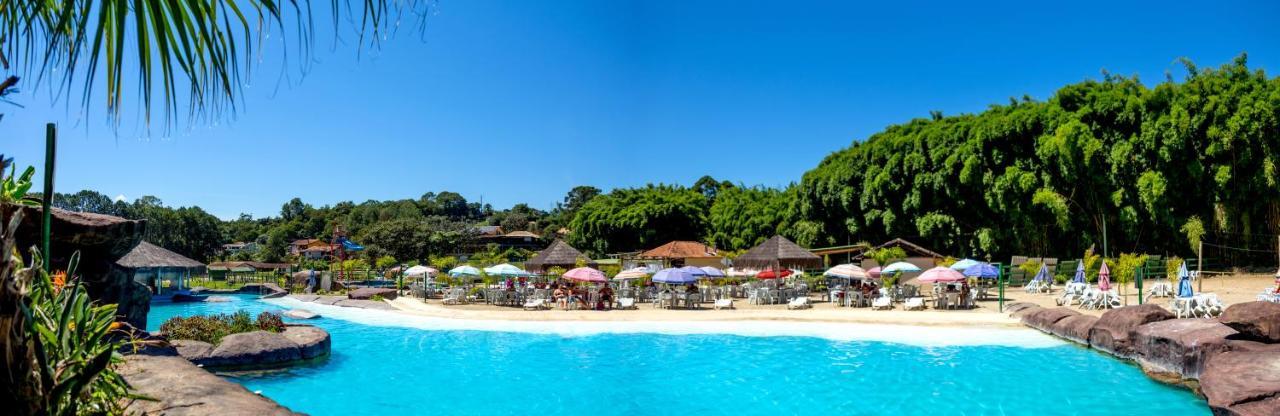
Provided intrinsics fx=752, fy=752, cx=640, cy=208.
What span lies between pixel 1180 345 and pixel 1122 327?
5.47 feet

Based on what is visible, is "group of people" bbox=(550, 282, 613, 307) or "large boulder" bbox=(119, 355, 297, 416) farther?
"group of people" bbox=(550, 282, 613, 307)

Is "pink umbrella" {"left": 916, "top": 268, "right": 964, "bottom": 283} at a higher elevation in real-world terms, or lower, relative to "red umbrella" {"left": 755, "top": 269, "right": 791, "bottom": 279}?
higher

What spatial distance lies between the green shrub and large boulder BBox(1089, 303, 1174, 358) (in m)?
13.3

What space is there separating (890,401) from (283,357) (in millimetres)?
8741

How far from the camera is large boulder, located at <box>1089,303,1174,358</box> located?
446 inches

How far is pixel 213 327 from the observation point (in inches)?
479

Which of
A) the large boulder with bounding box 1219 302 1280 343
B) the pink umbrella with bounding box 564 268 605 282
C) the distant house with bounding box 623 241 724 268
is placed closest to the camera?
the large boulder with bounding box 1219 302 1280 343

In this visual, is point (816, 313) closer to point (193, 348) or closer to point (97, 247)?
point (193, 348)

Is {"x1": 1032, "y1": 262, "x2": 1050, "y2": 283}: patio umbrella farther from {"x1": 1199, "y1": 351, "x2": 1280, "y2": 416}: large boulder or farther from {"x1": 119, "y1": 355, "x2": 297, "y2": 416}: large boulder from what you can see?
{"x1": 119, "y1": 355, "x2": 297, "y2": 416}: large boulder

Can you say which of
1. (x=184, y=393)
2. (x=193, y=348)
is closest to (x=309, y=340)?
(x=193, y=348)

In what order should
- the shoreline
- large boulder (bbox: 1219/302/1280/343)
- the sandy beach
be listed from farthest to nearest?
1. the sandy beach
2. the shoreline
3. large boulder (bbox: 1219/302/1280/343)

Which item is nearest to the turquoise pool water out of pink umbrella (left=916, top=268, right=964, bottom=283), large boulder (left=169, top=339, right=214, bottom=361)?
large boulder (left=169, top=339, right=214, bottom=361)

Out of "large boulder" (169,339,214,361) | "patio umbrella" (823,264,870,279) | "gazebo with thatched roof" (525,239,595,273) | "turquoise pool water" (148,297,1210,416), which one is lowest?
"turquoise pool water" (148,297,1210,416)

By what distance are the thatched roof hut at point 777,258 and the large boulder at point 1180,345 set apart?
45.2 feet
